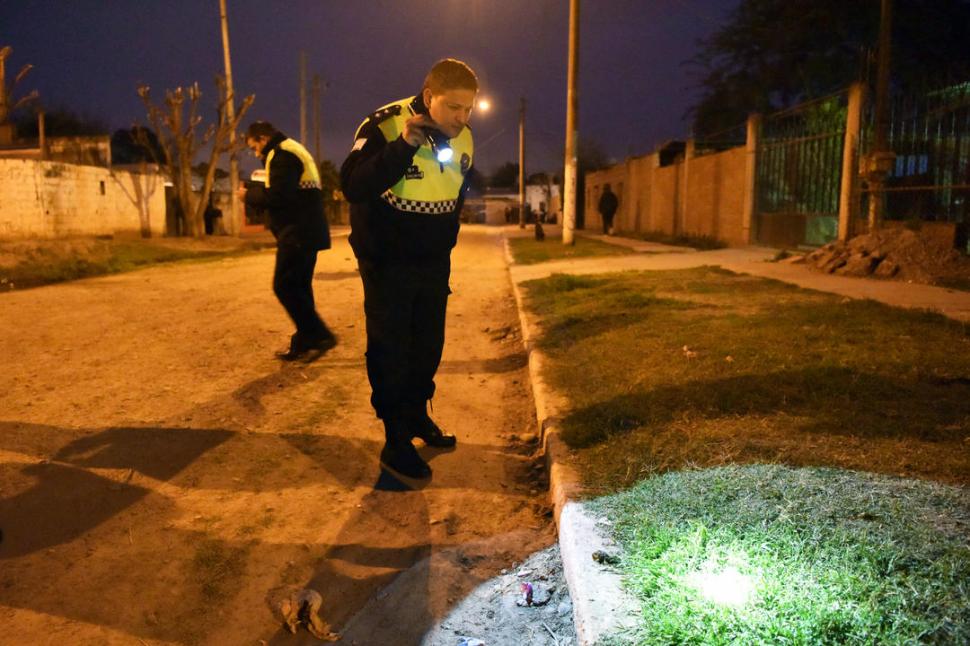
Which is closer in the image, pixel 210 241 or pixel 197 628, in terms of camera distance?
pixel 197 628

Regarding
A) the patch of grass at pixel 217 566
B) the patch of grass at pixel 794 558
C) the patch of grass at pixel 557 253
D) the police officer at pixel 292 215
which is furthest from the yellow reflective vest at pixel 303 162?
the patch of grass at pixel 557 253

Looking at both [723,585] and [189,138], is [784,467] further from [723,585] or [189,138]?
[189,138]

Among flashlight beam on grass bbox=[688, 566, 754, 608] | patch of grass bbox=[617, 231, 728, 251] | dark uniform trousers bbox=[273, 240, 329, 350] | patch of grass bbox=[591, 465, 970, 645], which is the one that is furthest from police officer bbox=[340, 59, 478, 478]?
patch of grass bbox=[617, 231, 728, 251]

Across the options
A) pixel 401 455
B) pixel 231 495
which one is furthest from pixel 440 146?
pixel 231 495

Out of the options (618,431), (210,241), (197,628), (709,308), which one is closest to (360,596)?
(197,628)

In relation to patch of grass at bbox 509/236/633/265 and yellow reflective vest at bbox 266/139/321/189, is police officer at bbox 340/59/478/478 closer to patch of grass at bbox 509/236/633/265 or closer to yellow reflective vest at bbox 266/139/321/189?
yellow reflective vest at bbox 266/139/321/189

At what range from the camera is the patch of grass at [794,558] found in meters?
1.92

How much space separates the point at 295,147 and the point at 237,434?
8.35 ft

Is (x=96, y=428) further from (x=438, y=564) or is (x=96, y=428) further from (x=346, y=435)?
(x=438, y=564)

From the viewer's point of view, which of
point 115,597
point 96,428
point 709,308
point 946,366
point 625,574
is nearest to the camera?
point 625,574

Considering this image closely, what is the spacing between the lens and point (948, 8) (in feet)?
71.3

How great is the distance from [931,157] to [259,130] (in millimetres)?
8793

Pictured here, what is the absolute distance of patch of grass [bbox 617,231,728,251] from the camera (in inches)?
698

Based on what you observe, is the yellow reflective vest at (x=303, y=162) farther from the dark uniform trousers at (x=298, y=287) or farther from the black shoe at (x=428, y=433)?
the black shoe at (x=428, y=433)
